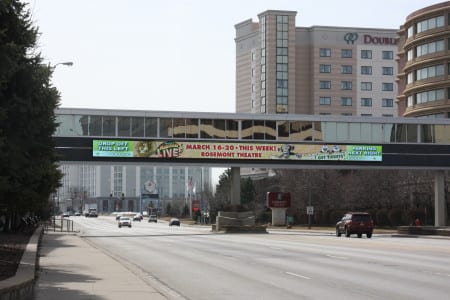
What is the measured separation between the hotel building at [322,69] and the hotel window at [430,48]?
41.3 m

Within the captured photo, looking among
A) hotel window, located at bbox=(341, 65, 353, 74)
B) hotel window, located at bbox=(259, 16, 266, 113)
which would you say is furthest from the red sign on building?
hotel window, located at bbox=(341, 65, 353, 74)

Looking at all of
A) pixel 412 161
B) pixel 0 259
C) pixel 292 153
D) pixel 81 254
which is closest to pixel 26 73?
pixel 0 259

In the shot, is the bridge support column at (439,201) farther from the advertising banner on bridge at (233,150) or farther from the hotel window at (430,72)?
the hotel window at (430,72)

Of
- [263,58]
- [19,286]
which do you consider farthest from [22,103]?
[263,58]

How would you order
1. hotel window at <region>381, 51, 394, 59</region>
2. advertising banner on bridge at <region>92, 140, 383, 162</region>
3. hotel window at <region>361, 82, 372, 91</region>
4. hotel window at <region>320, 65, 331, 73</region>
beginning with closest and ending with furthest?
advertising banner on bridge at <region>92, 140, 383, 162</region> < hotel window at <region>320, 65, 331, 73</region> < hotel window at <region>361, 82, 372, 91</region> < hotel window at <region>381, 51, 394, 59</region>

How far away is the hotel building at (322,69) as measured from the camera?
144 meters

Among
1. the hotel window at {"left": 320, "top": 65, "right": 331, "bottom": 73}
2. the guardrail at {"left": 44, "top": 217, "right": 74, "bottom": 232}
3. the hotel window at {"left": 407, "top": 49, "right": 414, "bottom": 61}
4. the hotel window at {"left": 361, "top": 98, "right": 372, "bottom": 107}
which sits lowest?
the guardrail at {"left": 44, "top": 217, "right": 74, "bottom": 232}

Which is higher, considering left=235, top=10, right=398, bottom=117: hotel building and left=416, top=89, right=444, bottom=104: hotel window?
left=235, top=10, right=398, bottom=117: hotel building

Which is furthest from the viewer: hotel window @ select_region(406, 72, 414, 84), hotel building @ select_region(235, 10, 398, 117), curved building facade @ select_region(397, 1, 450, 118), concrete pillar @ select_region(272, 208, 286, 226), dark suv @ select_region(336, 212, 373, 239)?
hotel building @ select_region(235, 10, 398, 117)

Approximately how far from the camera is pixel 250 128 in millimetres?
67250

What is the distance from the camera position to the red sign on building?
86.4m

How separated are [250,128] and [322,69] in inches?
3194

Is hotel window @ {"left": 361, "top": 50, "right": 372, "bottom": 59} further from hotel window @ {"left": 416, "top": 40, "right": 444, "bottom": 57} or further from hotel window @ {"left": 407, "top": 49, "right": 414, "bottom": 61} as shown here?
hotel window @ {"left": 416, "top": 40, "right": 444, "bottom": 57}

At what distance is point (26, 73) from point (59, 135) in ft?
140
